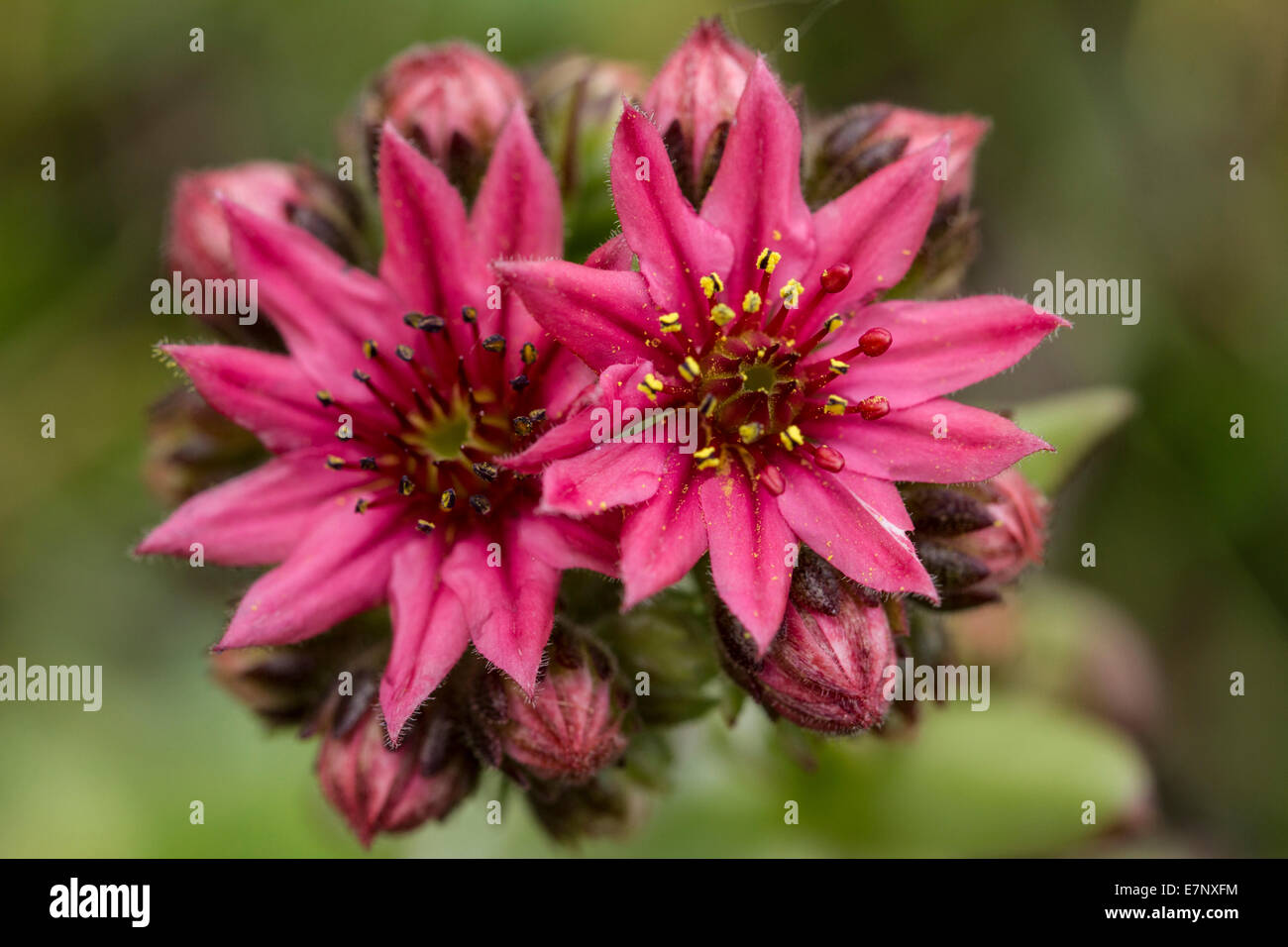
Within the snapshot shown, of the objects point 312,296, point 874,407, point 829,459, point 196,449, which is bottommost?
point 829,459

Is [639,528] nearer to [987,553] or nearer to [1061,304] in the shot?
[987,553]

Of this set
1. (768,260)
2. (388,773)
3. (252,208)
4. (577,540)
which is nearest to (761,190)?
(768,260)

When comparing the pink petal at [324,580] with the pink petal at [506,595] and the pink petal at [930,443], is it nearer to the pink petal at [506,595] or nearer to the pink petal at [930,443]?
the pink petal at [506,595]

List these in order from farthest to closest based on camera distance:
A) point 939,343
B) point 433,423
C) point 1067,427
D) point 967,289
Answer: point 967,289, point 1067,427, point 433,423, point 939,343

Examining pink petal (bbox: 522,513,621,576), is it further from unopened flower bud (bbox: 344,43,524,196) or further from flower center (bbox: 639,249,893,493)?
unopened flower bud (bbox: 344,43,524,196)

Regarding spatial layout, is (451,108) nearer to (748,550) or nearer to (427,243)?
(427,243)

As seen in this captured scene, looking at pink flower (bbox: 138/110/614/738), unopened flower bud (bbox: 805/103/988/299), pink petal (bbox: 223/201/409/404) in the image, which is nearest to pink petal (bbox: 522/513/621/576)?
pink flower (bbox: 138/110/614/738)
